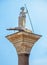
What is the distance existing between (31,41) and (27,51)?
0.49 meters

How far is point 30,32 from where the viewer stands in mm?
9508

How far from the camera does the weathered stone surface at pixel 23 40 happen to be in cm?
929

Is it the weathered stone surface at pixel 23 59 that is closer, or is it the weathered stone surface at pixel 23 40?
the weathered stone surface at pixel 23 59

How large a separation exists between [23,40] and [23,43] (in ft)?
0.43

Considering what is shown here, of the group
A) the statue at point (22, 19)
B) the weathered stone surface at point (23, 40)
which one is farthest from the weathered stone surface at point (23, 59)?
the statue at point (22, 19)

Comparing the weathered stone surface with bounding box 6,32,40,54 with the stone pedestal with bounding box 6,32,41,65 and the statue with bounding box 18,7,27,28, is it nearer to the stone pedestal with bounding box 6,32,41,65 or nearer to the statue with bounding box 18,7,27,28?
the stone pedestal with bounding box 6,32,41,65

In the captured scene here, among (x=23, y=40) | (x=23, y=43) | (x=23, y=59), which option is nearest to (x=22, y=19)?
(x=23, y=40)

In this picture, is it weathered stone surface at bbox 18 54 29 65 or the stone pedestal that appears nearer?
weathered stone surface at bbox 18 54 29 65

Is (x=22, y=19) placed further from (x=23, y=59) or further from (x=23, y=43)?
(x=23, y=59)

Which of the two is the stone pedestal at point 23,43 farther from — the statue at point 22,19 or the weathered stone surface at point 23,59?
the statue at point 22,19

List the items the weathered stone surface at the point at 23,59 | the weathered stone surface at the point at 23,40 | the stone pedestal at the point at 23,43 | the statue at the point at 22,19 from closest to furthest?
the weathered stone surface at the point at 23,59 → the stone pedestal at the point at 23,43 → the weathered stone surface at the point at 23,40 → the statue at the point at 22,19

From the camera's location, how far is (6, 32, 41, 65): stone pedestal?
9.19 m

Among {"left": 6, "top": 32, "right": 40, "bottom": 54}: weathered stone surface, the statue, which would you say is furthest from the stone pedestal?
the statue

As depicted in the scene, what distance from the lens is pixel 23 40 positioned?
9297mm
